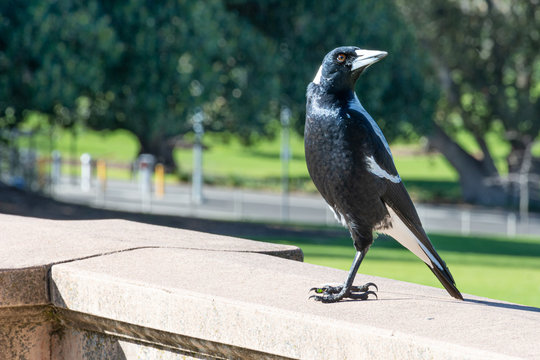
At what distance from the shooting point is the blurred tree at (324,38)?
17.6 meters

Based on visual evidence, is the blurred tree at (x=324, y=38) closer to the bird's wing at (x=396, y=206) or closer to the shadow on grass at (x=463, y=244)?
the shadow on grass at (x=463, y=244)

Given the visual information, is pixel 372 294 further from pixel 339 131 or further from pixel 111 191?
pixel 111 191

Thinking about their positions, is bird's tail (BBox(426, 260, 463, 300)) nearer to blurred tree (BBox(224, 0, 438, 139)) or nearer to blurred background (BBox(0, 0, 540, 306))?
blurred background (BBox(0, 0, 540, 306))

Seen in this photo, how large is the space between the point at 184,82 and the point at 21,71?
9.22 ft

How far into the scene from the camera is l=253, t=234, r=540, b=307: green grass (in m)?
10.8

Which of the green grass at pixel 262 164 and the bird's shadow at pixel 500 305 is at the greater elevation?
the bird's shadow at pixel 500 305

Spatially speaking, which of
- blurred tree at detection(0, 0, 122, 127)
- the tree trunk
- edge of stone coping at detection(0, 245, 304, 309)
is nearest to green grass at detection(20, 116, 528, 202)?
the tree trunk

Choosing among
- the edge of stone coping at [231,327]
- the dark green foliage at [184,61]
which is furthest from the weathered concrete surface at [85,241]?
the dark green foliage at [184,61]

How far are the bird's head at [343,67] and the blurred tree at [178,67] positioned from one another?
458 inches

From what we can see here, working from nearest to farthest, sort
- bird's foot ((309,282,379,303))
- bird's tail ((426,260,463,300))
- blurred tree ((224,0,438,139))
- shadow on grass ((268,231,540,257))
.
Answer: bird's foot ((309,282,379,303)), bird's tail ((426,260,463,300)), shadow on grass ((268,231,540,257)), blurred tree ((224,0,438,139))

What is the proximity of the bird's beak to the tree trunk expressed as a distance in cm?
2835

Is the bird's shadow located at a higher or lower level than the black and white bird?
lower

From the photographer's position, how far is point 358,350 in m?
2.27

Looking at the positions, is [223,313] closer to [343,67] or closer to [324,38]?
[343,67]
